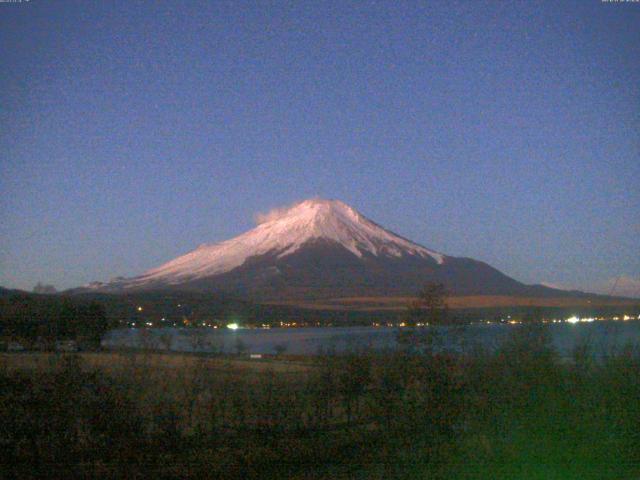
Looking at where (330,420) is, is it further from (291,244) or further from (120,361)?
(291,244)

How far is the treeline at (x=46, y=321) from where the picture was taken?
1966 cm

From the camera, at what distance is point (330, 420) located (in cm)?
1631

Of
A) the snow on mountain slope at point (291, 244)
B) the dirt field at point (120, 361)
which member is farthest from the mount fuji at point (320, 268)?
the dirt field at point (120, 361)

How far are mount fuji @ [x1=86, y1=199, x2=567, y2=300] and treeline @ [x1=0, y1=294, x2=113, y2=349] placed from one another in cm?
3054

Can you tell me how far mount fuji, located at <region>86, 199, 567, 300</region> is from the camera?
221 feet

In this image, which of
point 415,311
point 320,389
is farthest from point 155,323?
point 320,389

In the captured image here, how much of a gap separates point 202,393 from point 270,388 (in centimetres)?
124

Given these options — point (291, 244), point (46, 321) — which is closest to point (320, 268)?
point (291, 244)

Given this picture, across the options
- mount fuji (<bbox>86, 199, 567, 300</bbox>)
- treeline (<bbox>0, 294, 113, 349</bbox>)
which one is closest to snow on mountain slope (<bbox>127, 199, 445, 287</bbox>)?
mount fuji (<bbox>86, 199, 567, 300</bbox>)

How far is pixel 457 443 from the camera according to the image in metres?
12.5

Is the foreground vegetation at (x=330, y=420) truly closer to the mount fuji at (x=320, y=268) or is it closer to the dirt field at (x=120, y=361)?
the dirt field at (x=120, y=361)

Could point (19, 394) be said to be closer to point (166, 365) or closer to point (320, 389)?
point (166, 365)

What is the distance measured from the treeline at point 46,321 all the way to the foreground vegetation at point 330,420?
11.8 ft

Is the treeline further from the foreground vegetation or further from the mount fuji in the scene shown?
the mount fuji
